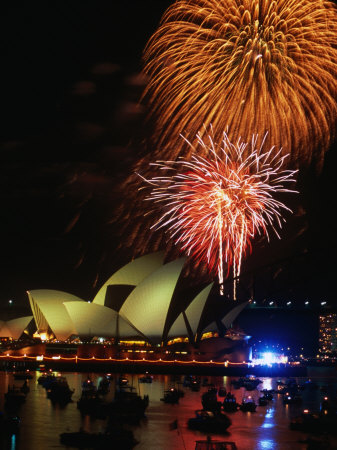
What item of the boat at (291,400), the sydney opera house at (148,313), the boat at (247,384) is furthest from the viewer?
the sydney opera house at (148,313)

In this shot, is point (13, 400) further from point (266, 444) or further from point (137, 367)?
point (137, 367)

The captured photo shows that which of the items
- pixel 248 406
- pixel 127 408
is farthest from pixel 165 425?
pixel 248 406

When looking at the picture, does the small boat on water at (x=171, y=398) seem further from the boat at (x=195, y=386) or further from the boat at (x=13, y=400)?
the boat at (x=13, y=400)

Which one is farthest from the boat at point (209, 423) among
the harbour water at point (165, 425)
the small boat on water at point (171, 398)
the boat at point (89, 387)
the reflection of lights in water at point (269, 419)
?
the small boat on water at point (171, 398)

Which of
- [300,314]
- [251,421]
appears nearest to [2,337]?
[300,314]

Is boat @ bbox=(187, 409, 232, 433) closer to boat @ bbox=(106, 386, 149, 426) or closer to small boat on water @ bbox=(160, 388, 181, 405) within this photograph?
boat @ bbox=(106, 386, 149, 426)

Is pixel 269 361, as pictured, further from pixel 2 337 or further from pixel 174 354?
pixel 2 337
